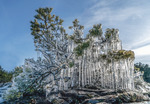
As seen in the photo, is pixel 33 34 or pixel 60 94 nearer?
pixel 60 94

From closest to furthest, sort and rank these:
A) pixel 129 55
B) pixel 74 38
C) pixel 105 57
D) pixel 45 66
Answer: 1. pixel 129 55
2. pixel 105 57
3. pixel 45 66
4. pixel 74 38

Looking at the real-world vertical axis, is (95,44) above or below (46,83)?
above

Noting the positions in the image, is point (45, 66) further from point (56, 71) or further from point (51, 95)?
point (51, 95)

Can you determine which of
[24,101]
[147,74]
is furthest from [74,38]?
[147,74]

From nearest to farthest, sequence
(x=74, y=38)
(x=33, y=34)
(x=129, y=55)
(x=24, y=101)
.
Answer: (x=24, y=101) < (x=129, y=55) < (x=74, y=38) < (x=33, y=34)

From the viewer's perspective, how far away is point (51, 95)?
703 inches

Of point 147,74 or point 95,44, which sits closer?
point 95,44

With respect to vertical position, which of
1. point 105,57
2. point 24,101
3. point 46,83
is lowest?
point 24,101

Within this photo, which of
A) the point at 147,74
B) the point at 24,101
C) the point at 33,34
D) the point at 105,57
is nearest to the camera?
the point at 24,101

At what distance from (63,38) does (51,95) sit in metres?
13.9

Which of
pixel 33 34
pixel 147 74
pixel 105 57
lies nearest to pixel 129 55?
pixel 105 57

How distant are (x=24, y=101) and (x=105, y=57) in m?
13.1

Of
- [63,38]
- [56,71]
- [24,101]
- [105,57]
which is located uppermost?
[63,38]

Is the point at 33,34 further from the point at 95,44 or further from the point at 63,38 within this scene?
the point at 95,44
